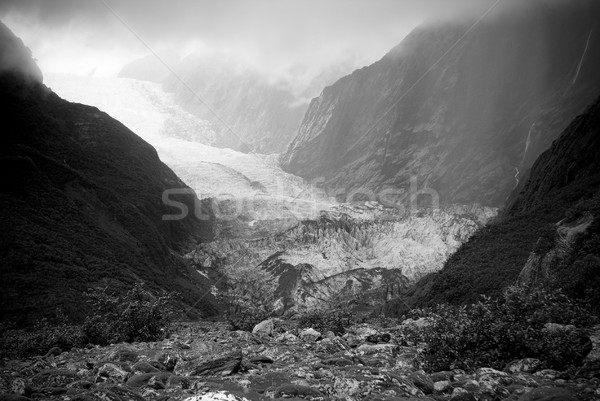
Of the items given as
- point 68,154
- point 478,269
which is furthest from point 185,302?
point 478,269

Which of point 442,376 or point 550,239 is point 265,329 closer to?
point 442,376

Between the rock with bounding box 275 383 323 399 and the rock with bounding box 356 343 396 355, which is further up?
the rock with bounding box 275 383 323 399

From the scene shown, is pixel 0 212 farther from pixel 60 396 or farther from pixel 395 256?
pixel 395 256

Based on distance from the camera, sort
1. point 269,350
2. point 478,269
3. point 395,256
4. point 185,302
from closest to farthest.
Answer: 1. point 269,350
2. point 478,269
3. point 185,302
4. point 395,256

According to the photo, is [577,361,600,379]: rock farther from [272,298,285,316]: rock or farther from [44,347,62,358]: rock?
[272,298,285,316]: rock

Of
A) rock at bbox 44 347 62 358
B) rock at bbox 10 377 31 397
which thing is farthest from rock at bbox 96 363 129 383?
rock at bbox 44 347 62 358
